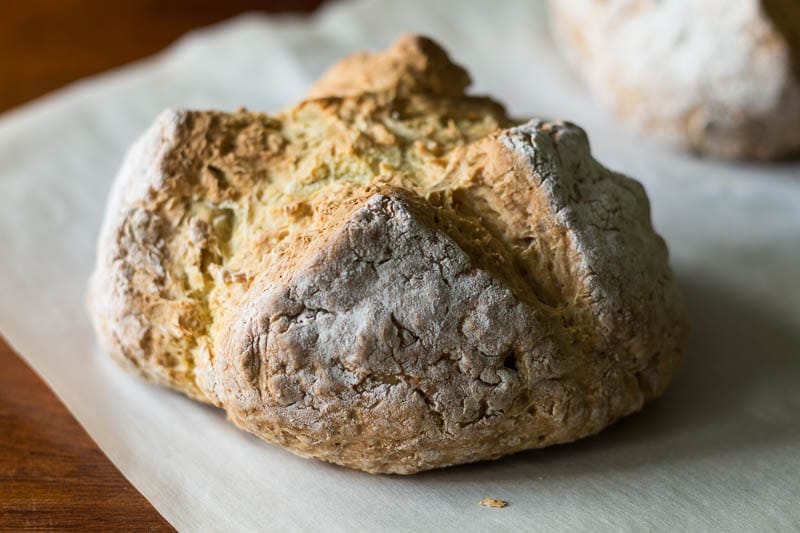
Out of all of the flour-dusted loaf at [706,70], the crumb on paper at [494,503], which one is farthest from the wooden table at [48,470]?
the flour-dusted loaf at [706,70]

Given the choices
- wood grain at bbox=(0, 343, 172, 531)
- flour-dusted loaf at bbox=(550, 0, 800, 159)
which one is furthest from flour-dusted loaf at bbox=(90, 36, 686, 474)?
flour-dusted loaf at bbox=(550, 0, 800, 159)

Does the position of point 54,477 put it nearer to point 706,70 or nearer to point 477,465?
point 477,465

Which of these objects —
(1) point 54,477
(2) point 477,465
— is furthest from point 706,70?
(1) point 54,477

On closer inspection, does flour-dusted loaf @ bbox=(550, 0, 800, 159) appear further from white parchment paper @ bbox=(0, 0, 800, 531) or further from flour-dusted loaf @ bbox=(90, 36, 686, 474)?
flour-dusted loaf @ bbox=(90, 36, 686, 474)

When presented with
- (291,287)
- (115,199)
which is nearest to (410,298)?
(291,287)

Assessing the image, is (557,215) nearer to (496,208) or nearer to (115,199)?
(496,208)
